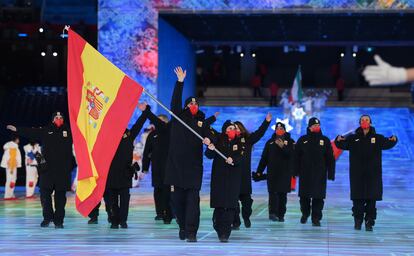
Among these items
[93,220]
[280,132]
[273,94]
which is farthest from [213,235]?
[273,94]

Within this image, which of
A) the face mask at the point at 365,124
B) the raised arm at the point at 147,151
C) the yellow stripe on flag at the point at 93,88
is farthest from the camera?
the raised arm at the point at 147,151

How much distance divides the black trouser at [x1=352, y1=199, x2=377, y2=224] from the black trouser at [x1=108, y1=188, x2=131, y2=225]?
3.37m

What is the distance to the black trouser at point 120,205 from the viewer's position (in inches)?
543

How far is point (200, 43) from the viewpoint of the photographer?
125 ft

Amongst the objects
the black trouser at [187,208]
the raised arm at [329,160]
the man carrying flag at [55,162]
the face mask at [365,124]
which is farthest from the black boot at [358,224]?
the man carrying flag at [55,162]

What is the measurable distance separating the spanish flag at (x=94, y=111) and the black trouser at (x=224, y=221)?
1551mm

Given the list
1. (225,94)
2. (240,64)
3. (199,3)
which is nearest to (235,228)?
(199,3)

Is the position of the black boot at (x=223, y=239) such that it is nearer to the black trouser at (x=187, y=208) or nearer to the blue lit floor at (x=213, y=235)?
the blue lit floor at (x=213, y=235)

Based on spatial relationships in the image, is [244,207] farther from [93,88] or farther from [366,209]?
[93,88]

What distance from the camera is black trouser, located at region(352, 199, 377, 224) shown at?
13.9 m

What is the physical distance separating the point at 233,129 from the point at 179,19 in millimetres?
17446

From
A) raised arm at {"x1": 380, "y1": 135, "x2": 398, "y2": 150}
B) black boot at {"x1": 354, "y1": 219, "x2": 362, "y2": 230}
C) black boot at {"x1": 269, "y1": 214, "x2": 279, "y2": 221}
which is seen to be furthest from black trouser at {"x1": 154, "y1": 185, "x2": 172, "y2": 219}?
raised arm at {"x1": 380, "y1": 135, "x2": 398, "y2": 150}

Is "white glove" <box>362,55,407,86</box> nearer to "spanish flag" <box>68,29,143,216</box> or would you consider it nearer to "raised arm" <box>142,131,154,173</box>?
"spanish flag" <box>68,29,143,216</box>

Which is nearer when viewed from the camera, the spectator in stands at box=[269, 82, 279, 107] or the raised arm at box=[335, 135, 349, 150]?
the raised arm at box=[335, 135, 349, 150]
